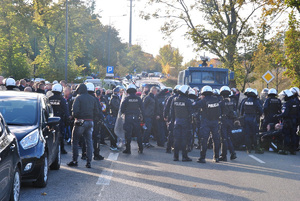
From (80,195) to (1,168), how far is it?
2.26 m

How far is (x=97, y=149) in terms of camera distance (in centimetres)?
1169

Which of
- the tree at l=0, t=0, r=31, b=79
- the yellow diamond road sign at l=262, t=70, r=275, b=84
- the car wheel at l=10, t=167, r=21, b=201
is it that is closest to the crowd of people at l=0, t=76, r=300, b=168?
the car wheel at l=10, t=167, r=21, b=201

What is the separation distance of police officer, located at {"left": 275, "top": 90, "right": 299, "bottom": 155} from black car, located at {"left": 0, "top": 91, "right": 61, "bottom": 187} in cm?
775

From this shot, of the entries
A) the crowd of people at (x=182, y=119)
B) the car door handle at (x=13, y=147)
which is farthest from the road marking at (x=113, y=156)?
the car door handle at (x=13, y=147)

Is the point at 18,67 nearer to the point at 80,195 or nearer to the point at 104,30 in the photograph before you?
the point at 80,195

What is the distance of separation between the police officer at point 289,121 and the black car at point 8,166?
9.86m

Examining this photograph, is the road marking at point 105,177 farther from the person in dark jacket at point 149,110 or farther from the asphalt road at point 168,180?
the person in dark jacket at point 149,110

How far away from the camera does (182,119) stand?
11945 millimetres

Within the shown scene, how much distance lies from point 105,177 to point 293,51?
44.4 feet

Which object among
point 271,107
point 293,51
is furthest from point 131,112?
point 293,51

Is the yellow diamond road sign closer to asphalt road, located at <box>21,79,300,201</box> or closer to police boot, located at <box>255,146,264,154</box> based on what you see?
police boot, located at <box>255,146,264,154</box>

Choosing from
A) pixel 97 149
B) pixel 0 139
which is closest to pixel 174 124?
pixel 97 149

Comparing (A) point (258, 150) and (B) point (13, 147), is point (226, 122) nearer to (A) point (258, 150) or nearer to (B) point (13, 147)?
(A) point (258, 150)

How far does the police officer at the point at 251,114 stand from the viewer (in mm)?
13719
